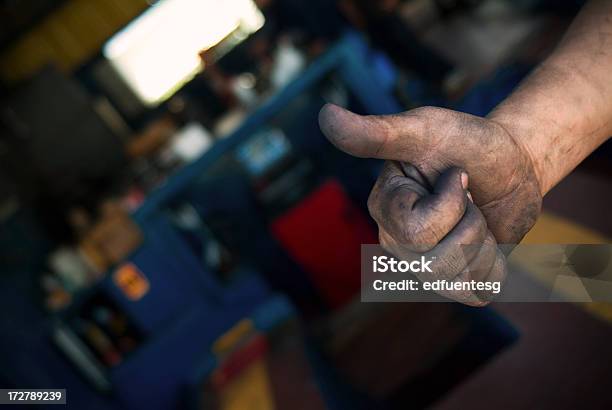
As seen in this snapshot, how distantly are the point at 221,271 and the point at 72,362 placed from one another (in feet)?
3.56

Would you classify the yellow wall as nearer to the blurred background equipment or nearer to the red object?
the blurred background equipment

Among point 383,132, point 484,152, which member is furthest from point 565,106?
point 383,132

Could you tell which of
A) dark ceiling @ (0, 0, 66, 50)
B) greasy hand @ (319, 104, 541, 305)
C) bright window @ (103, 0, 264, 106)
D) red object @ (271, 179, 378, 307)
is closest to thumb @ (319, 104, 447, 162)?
greasy hand @ (319, 104, 541, 305)

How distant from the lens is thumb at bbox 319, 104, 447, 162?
800mm

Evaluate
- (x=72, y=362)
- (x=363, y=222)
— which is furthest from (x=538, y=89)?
(x=72, y=362)

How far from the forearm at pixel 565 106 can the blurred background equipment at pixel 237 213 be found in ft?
1.96

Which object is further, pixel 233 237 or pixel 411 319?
pixel 233 237

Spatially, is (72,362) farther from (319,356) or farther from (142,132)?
(142,132)

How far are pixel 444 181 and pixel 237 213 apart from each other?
86.2 inches

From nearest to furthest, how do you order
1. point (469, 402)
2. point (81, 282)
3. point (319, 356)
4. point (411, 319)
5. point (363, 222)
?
1. point (469, 402)
2. point (411, 319)
3. point (319, 356)
4. point (363, 222)
5. point (81, 282)

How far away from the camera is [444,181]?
0.83 metres

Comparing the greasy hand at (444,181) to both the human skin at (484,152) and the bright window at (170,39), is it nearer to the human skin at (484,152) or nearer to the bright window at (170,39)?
the human skin at (484,152)

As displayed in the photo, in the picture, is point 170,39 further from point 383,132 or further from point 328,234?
point 383,132

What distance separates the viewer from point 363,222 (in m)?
2.85
